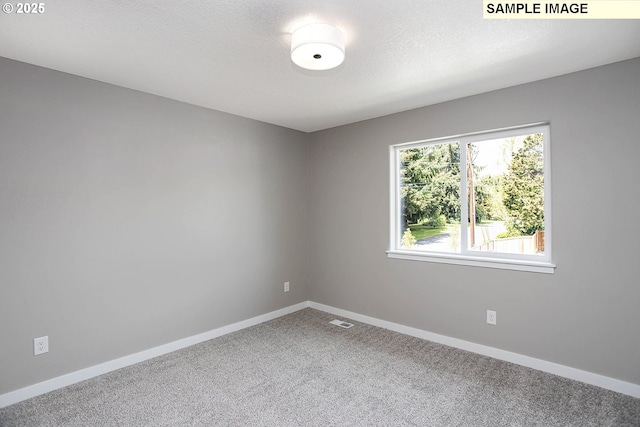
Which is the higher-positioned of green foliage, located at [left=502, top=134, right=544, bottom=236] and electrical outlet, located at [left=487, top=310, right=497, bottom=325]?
green foliage, located at [left=502, top=134, right=544, bottom=236]

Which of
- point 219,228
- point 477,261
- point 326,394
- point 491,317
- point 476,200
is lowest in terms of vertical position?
point 326,394

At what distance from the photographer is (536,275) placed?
9.03ft

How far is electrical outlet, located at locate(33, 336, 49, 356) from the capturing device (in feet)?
7.90

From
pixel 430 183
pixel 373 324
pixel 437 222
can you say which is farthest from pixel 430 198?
A: pixel 373 324

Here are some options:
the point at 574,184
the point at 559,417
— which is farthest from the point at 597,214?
the point at 559,417

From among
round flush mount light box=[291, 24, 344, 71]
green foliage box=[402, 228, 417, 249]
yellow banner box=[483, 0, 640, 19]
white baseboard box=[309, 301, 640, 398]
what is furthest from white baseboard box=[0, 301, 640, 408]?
round flush mount light box=[291, 24, 344, 71]

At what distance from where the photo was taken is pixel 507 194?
3020 mm

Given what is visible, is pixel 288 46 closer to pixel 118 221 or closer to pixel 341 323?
pixel 118 221

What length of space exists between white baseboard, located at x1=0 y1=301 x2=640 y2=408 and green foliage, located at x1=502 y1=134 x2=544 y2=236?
1.07 m

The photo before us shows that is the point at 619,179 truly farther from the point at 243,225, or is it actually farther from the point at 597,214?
the point at 243,225

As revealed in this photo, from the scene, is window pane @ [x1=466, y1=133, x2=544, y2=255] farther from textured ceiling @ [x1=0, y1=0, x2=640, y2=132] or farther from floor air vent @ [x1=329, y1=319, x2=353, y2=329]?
floor air vent @ [x1=329, y1=319, x2=353, y2=329]

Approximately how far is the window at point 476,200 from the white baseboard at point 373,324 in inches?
29.8

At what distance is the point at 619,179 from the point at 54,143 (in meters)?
4.13

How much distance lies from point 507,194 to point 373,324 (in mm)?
1974
